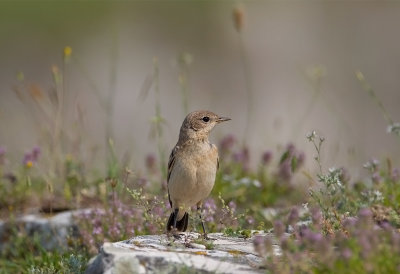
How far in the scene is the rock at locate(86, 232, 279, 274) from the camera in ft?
17.8

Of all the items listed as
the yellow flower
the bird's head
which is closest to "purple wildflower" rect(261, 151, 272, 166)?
the bird's head

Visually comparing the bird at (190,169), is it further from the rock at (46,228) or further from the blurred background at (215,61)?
the blurred background at (215,61)

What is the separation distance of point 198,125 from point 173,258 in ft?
9.55

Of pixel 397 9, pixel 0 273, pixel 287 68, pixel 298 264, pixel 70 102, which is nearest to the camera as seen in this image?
pixel 298 264

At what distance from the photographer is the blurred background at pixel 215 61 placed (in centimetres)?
1923

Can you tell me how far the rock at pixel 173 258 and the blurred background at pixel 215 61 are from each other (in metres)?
10.9

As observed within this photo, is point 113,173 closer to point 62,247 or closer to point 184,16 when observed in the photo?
point 62,247

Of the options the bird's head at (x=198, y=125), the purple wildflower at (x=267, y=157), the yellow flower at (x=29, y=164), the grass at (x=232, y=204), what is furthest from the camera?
the purple wildflower at (x=267, y=157)

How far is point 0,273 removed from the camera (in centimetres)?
779

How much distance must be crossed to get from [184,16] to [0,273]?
17.9m

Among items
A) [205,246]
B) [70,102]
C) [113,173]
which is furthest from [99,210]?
[70,102]

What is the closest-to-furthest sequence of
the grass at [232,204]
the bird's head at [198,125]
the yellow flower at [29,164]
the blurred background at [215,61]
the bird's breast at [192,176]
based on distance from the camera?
the grass at [232,204] < the bird's breast at [192,176] < the bird's head at [198,125] < the yellow flower at [29,164] < the blurred background at [215,61]

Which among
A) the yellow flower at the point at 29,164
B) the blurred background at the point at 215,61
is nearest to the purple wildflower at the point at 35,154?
the yellow flower at the point at 29,164

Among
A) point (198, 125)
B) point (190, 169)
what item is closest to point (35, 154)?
point (198, 125)
